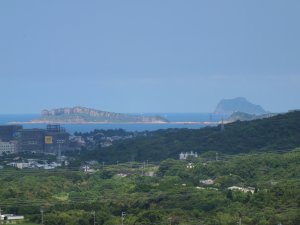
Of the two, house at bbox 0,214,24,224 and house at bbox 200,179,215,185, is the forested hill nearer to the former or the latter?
house at bbox 200,179,215,185

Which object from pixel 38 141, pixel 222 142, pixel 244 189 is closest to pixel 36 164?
pixel 222 142

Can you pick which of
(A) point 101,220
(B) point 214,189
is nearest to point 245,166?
(B) point 214,189

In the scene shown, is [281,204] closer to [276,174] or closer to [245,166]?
[276,174]

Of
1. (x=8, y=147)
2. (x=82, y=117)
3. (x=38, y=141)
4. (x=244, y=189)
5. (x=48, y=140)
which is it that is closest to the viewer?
(x=244, y=189)

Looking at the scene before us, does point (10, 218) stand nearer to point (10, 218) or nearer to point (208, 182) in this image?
point (10, 218)

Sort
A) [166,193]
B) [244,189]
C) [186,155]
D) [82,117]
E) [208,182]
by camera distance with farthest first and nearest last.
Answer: [82,117] < [186,155] < [208,182] < [244,189] < [166,193]
